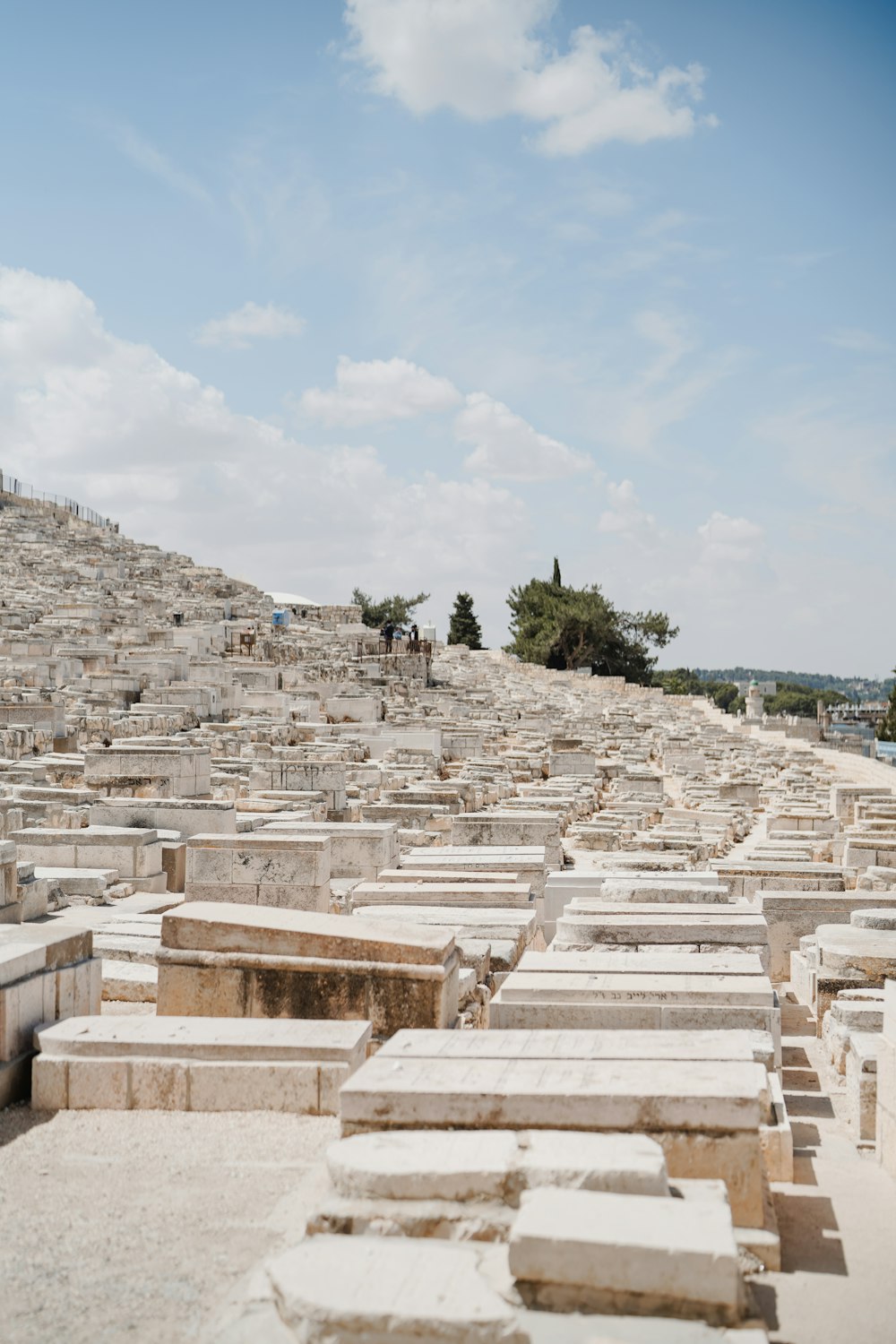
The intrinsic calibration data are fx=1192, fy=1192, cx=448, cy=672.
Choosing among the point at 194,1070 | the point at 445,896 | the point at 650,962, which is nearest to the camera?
the point at 194,1070

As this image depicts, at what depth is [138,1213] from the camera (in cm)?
306

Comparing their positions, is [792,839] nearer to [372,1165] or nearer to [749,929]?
[749,929]

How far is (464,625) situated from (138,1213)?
5574cm

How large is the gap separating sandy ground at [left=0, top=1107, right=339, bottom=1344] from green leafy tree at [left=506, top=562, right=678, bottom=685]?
163ft

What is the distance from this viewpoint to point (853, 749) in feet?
109

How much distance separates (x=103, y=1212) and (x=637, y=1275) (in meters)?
1.44

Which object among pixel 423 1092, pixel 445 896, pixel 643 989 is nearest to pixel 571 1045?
pixel 423 1092

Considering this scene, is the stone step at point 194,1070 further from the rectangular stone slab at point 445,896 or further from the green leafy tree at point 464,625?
the green leafy tree at point 464,625

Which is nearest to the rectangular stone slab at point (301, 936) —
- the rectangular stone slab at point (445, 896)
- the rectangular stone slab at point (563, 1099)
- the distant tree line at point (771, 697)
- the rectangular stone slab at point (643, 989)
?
the rectangular stone slab at point (643, 989)

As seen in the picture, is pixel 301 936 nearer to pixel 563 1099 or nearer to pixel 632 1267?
pixel 563 1099

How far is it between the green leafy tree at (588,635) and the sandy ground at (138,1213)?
4962cm

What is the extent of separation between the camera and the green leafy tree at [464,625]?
5841 cm

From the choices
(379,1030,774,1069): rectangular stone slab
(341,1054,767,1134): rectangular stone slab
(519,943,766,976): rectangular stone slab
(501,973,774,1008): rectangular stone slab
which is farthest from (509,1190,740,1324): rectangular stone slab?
(519,943,766,976): rectangular stone slab

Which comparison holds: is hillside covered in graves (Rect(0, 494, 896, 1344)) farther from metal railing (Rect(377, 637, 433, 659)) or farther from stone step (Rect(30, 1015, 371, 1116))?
metal railing (Rect(377, 637, 433, 659))
